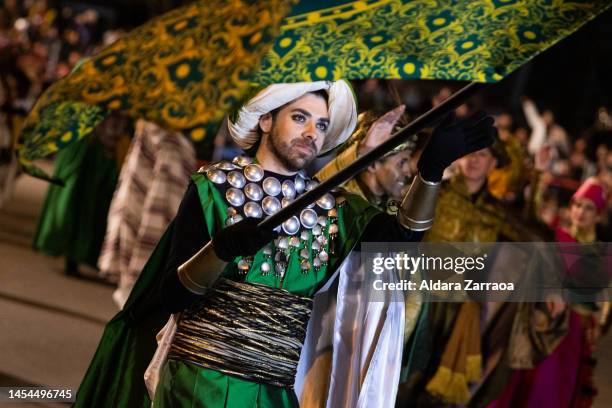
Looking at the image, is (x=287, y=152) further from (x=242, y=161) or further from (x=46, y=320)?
(x=46, y=320)

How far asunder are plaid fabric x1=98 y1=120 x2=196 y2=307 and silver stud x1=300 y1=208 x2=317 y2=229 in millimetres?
3733

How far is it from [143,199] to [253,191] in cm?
468

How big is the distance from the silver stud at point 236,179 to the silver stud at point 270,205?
0.08 metres

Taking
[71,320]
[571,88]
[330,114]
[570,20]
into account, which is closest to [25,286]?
[71,320]

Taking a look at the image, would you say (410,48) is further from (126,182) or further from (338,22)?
(126,182)

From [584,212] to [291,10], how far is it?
3998mm

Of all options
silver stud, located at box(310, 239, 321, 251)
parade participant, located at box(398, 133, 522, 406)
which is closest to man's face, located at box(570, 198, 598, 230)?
parade participant, located at box(398, 133, 522, 406)

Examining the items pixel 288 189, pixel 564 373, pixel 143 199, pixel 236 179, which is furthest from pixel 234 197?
pixel 143 199

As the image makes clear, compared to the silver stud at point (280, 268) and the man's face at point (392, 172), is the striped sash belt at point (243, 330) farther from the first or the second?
the man's face at point (392, 172)

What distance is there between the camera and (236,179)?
141 inches

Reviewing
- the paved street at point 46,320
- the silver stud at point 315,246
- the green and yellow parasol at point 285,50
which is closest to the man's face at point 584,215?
the paved street at point 46,320

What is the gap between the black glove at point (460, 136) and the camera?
130 inches

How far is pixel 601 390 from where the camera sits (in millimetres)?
6031

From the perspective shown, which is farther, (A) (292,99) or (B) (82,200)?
(B) (82,200)
